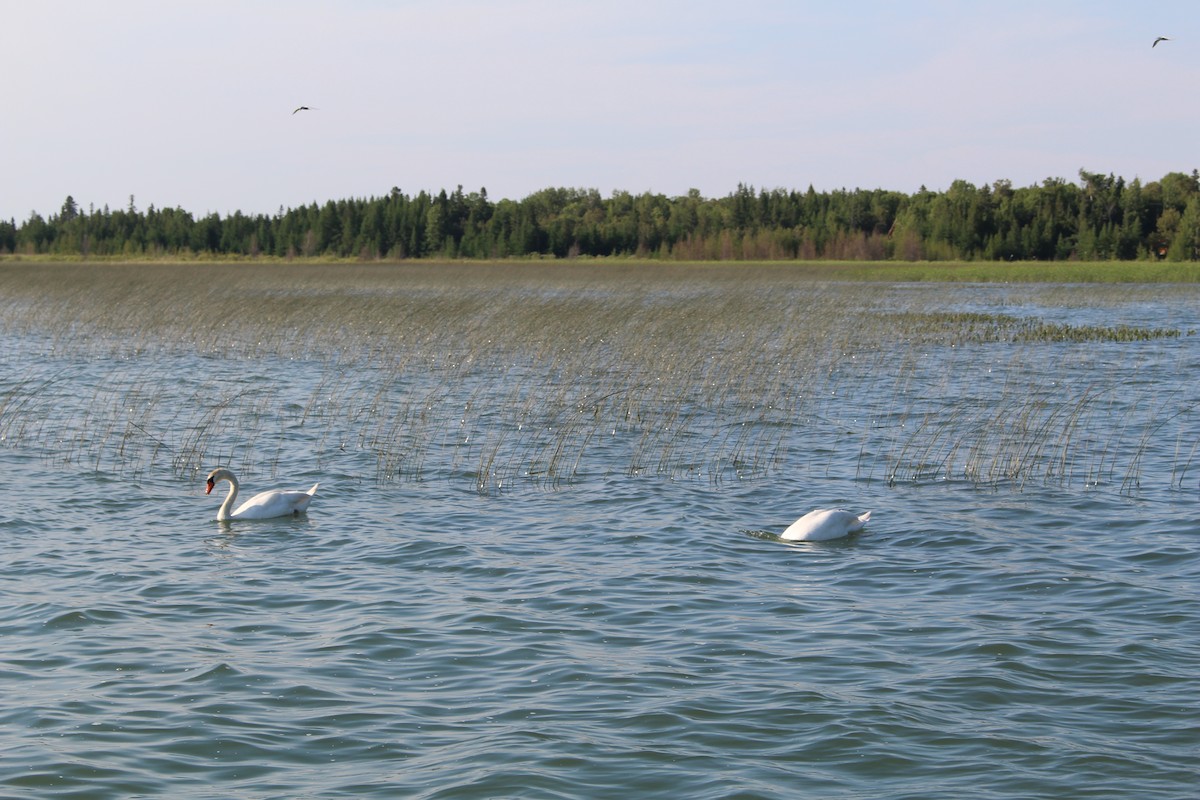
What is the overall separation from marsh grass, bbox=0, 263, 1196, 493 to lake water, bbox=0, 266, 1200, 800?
4.9 inches

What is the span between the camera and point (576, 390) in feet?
65.0

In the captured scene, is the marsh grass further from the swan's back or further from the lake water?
the swan's back

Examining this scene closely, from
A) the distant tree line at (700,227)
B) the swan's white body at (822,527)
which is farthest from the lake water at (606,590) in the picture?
the distant tree line at (700,227)

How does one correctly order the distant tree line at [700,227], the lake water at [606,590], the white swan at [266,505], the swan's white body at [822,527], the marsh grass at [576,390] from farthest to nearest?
the distant tree line at [700,227] < the marsh grass at [576,390] < the white swan at [266,505] < the swan's white body at [822,527] < the lake water at [606,590]

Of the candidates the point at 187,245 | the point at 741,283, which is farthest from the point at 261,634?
the point at 187,245

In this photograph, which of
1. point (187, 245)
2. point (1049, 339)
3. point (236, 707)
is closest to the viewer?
point (236, 707)

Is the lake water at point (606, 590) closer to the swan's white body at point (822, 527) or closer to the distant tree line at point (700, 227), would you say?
the swan's white body at point (822, 527)

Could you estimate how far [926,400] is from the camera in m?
19.2

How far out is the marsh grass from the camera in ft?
48.5

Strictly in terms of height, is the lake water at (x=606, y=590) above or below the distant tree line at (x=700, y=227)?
below

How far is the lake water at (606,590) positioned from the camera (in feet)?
21.1

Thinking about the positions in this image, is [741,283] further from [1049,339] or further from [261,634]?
[261,634]

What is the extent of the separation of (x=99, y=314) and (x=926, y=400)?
22091 millimetres

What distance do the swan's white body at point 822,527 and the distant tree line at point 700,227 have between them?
77.5 meters
